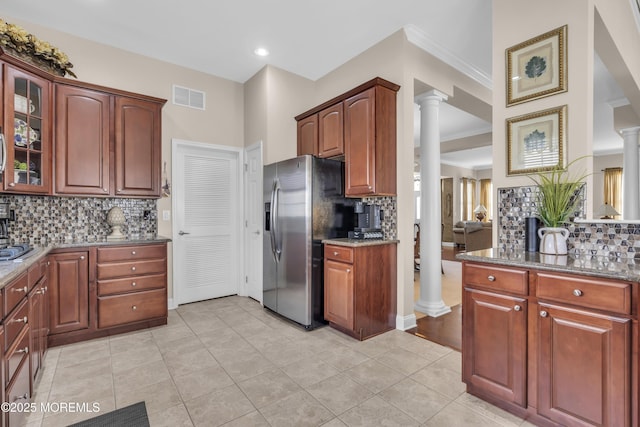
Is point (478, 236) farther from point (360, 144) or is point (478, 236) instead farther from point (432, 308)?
point (360, 144)

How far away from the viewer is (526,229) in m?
2.13

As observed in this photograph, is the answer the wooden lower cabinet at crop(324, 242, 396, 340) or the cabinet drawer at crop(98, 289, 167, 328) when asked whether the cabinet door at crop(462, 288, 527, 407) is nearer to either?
the wooden lower cabinet at crop(324, 242, 396, 340)

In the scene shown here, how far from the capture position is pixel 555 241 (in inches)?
75.4

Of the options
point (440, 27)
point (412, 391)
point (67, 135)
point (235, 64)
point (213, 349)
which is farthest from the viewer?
point (235, 64)

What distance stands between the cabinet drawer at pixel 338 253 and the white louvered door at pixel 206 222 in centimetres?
176

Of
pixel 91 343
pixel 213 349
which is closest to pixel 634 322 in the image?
pixel 213 349

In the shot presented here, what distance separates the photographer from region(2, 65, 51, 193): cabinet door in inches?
96.2

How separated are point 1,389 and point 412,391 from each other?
85.4 inches

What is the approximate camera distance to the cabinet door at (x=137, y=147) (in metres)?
3.14

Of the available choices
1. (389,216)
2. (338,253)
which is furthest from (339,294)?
(389,216)

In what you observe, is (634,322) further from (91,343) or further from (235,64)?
(235,64)

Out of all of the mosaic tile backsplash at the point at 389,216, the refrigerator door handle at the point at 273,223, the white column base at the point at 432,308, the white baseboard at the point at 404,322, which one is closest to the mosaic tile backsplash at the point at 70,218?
the refrigerator door handle at the point at 273,223

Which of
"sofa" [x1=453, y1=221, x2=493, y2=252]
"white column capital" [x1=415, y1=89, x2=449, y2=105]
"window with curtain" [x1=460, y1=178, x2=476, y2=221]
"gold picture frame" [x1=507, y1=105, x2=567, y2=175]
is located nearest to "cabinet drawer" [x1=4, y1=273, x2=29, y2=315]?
"gold picture frame" [x1=507, y1=105, x2=567, y2=175]

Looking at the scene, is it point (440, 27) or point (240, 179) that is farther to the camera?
point (240, 179)
